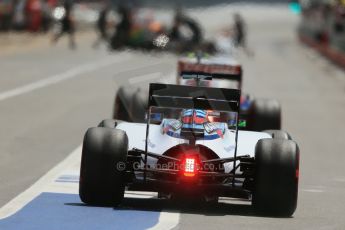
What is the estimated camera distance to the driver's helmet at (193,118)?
12.0 m

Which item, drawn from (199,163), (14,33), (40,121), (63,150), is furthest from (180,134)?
(14,33)

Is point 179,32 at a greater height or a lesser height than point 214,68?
greater

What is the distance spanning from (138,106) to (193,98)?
539 cm

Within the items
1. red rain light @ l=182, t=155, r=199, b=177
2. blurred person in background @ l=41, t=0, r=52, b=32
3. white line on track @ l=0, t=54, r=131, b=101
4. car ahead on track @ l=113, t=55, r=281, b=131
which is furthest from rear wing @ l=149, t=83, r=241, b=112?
blurred person in background @ l=41, t=0, r=52, b=32

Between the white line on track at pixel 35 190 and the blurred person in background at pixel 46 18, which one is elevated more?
the blurred person in background at pixel 46 18

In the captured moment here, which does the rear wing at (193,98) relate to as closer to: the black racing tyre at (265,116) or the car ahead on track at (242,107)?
the car ahead on track at (242,107)

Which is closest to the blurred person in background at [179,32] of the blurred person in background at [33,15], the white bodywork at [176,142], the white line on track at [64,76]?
the white line on track at [64,76]

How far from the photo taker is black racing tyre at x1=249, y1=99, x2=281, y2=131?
58.5ft

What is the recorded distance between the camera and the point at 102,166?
438 inches

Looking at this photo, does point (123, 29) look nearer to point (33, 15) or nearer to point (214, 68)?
point (33, 15)

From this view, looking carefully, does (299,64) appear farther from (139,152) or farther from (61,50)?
(139,152)

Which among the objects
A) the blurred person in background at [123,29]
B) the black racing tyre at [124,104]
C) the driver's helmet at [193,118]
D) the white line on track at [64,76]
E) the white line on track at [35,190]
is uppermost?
the blurred person in background at [123,29]

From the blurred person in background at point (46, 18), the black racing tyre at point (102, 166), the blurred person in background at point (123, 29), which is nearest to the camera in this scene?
the black racing tyre at point (102, 166)

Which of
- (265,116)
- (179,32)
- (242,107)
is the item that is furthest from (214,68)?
(179,32)
